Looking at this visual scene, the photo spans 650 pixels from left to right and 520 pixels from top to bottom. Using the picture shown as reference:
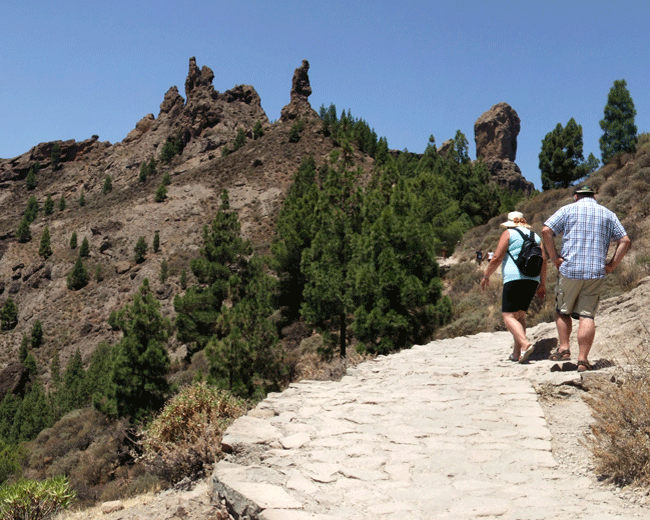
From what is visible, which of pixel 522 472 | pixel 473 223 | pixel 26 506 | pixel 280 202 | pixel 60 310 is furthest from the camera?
pixel 280 202

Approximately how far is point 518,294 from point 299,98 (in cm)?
7950

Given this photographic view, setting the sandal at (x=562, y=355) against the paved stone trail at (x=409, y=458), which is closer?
the paved stone trail at (x=409, y=458)

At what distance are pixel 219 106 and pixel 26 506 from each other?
83317 mm

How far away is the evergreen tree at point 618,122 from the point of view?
33.3 metres

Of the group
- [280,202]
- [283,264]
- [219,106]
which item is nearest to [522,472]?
[283,264]

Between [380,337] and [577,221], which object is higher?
[577,221]

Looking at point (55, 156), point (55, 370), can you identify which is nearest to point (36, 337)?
point (55, 370)

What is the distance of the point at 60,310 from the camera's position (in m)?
49.7

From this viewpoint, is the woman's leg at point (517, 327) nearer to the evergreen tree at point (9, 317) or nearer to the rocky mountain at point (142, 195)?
the rocky mountain at point (142, 195)

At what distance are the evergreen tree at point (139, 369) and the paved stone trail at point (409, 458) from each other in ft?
44.6

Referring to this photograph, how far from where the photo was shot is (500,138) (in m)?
110

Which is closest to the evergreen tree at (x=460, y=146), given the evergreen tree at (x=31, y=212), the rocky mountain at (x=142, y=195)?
the rocky mountain at (x=142, y=195)

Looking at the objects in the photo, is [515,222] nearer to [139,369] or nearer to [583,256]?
[583,256]

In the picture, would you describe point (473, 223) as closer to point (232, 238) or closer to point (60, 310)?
point (232, 238)
